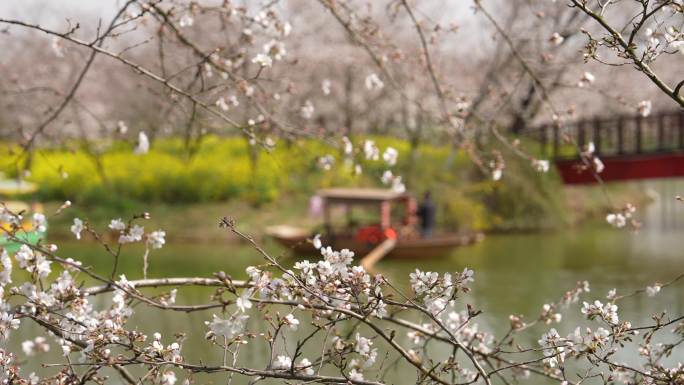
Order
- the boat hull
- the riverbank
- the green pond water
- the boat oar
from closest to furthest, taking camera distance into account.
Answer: the green pond water, the boat oar, the boat hull, the riverbank

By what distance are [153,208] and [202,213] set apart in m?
1.19

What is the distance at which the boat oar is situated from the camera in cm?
1160

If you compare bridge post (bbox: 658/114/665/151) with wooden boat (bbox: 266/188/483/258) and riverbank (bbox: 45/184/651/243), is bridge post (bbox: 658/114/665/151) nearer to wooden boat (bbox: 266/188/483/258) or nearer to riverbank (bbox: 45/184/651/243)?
riverbank (bbox: 45/184/651/243)

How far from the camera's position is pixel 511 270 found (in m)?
11.4

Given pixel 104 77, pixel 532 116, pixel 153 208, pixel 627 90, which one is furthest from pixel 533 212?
pixel 104 77

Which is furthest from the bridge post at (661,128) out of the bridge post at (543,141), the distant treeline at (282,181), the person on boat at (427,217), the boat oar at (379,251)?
the boat oar at (379,251)

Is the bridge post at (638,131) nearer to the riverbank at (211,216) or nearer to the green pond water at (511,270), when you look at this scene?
the green pond water at (511,270)

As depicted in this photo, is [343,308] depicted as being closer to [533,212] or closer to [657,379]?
[657,379]

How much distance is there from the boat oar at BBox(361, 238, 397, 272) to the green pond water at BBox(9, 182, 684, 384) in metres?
0.18

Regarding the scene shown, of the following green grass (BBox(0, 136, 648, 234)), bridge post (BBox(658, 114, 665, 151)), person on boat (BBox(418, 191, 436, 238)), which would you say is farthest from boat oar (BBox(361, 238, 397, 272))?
bridge post (BBox(658, 114, 665, 151))

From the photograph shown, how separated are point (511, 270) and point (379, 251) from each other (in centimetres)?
187

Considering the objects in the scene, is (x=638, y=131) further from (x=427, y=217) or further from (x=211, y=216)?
(x=211, y=216)

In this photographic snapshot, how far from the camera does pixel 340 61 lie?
66.1 ft

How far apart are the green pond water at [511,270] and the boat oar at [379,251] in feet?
0.59
